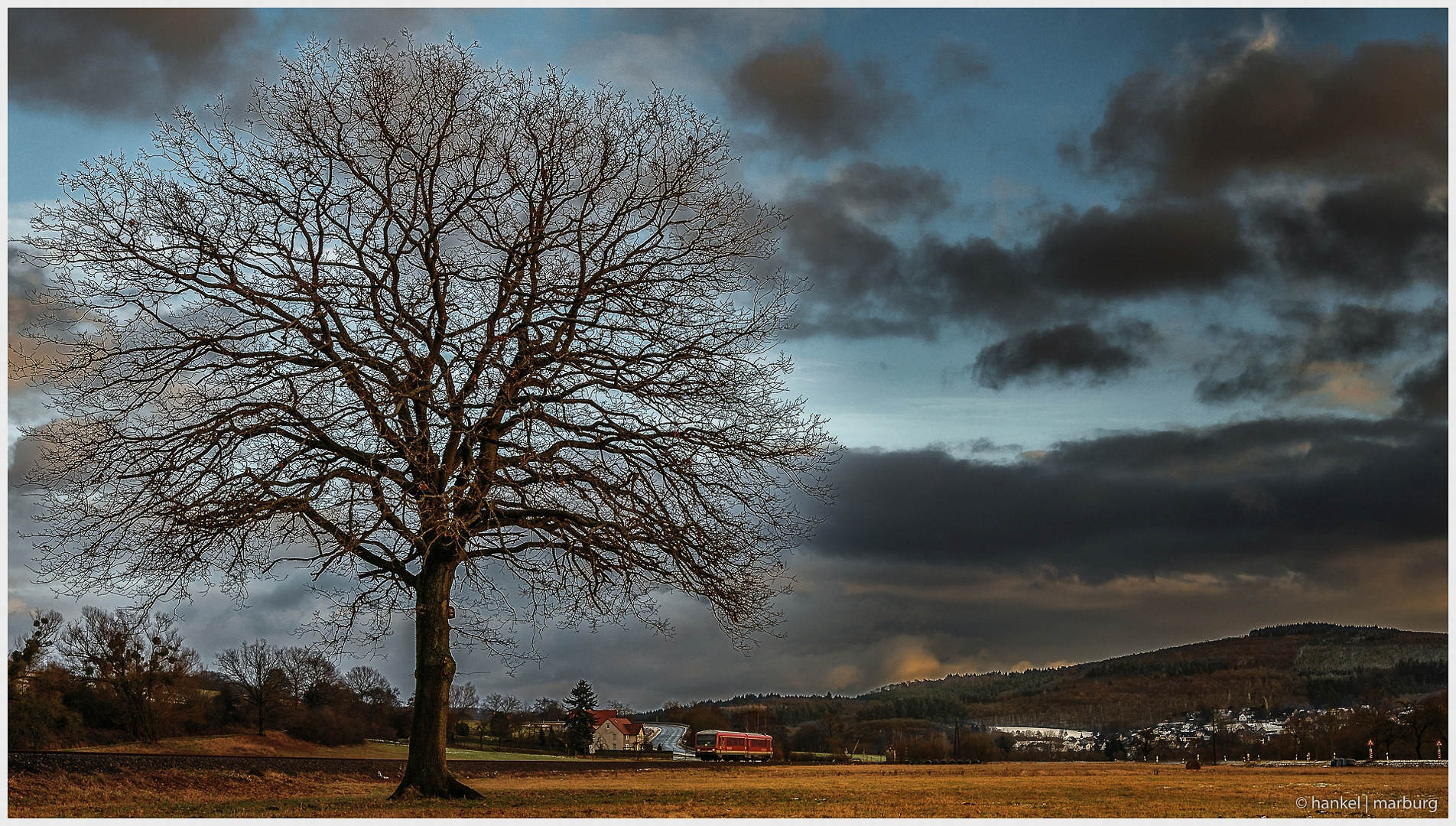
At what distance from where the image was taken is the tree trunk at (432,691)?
1664 centimetres

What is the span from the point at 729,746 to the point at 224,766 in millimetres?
45980

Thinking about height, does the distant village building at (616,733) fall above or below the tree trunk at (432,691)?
below

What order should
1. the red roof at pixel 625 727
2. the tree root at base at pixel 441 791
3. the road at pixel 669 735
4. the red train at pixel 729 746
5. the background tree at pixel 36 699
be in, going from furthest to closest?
the red roof at pixel 625 727
the road at pixel 669 735
the red train at pixel 729 746
the background tree at pixel 36 699
the tree root at base at pixel 441 791

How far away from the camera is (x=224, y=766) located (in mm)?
→ 24469

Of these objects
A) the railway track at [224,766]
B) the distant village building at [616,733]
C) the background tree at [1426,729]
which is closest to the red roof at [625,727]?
the distant village building at [616,733]

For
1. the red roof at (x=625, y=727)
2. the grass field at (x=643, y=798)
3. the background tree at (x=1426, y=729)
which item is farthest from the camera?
the red roof at (x=625, y=727)

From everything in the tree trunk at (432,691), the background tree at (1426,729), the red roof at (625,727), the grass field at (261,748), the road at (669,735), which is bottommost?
the road at (669,735)

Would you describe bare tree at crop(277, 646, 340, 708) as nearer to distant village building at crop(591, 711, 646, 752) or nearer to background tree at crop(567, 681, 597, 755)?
background tree at crop(567, 681, 597, 755)

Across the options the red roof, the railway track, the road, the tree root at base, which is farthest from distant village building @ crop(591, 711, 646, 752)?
the tree root at base

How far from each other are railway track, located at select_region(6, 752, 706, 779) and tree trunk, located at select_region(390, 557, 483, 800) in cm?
686

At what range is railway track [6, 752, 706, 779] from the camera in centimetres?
1983

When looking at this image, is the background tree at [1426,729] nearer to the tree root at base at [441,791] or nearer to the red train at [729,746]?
the red train at [729,746]

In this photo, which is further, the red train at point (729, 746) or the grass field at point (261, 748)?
the red train at point (729, 746)

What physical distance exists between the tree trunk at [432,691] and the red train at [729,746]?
50110 mm
